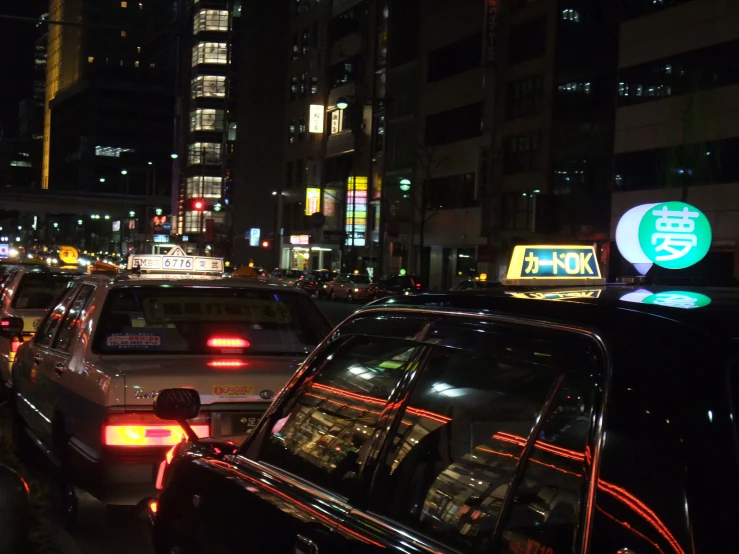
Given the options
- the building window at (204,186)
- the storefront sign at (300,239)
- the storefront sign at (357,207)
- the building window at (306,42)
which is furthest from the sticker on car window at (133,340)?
the building window at (204,186)

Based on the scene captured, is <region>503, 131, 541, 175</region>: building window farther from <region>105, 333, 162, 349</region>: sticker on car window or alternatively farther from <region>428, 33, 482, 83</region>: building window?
<region>105, 333, 162, 349</region>: sticker on car window

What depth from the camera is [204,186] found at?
323 feet

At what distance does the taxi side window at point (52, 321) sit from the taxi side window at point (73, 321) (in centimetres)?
14

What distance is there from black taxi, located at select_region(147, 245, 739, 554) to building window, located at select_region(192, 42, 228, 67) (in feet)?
314

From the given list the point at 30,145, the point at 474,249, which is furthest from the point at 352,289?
the point at 30,145

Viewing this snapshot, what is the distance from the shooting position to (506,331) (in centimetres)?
254


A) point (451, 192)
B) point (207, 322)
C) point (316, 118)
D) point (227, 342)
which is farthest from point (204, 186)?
point (227, 342)

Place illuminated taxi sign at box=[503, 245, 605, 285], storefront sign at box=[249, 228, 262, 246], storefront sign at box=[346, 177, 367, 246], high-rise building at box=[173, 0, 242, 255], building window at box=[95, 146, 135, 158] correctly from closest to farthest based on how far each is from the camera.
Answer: illuminated taxi sign at box=[503, 245, 605, 285], storefront sign at box=[346, 177, 367, 246], storefront sign at box=[249, 228, 262, 246], high-rise building at box=[173, 0, 242, 255], building window at box=[95, 146, 135, 158]

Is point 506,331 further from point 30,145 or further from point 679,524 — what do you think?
point 30,145

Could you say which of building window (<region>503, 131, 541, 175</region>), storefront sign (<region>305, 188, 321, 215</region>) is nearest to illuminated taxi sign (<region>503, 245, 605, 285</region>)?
building window (<region>503, 131, 541, 175</region>)

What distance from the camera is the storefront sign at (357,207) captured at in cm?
6180

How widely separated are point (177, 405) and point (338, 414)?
1276 millimetres

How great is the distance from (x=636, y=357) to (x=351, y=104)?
62064 millimetres

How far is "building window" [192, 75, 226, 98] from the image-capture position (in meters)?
97.2
